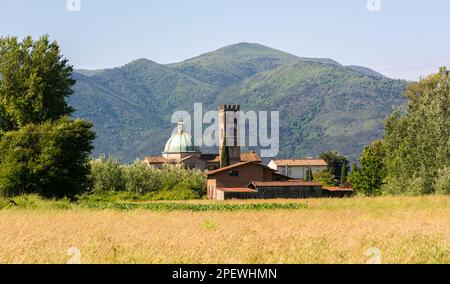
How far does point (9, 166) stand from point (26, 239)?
124 feet

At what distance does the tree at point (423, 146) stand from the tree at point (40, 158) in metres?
28.7

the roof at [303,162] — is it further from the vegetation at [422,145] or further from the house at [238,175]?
the vegetation at [422,145]

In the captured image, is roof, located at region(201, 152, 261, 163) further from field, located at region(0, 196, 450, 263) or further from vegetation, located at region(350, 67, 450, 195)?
field, located at region(0, 196, 450, 263)

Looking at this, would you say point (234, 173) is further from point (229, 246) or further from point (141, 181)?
point (229, 246)

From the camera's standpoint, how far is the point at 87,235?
17.6 m

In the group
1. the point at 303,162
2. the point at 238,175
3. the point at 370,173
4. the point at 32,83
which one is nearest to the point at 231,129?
the point at 303,162

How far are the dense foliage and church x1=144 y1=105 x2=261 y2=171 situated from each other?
2015 inches

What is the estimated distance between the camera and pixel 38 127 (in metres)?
53.0

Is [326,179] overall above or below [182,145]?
below

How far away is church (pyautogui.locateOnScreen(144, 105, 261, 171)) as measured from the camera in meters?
150

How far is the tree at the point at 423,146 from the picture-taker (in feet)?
196

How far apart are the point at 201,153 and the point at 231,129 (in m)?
10.5

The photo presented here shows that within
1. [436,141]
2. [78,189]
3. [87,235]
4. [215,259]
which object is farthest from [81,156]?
[215,259]
